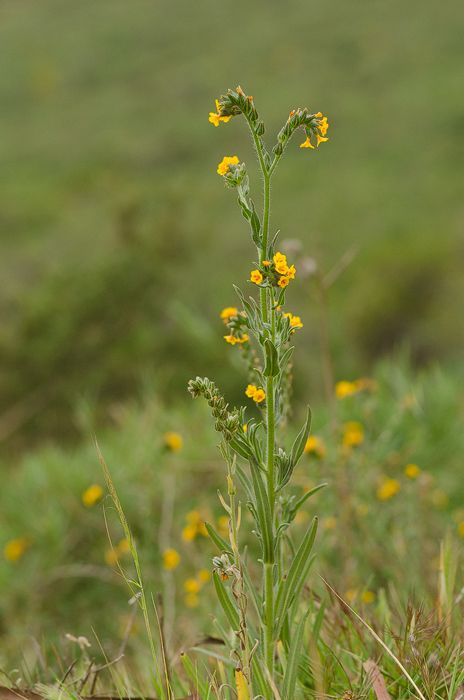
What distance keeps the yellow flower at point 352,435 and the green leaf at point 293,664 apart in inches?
67.6

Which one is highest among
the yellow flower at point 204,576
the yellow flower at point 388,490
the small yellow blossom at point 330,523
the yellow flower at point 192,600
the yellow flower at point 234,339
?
the yellow flower at point 234,339

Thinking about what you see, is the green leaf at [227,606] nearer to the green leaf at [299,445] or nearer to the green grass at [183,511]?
the green leaf at [299,445]

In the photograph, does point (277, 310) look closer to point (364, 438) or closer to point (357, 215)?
point (364, 438)

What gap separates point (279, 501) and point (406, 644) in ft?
0.91

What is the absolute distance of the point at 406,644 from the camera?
3.64ft

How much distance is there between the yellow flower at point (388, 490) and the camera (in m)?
2.58

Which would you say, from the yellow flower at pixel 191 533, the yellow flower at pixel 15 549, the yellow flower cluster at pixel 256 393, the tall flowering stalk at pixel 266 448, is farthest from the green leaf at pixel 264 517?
the yellow flower at pixel 15 549

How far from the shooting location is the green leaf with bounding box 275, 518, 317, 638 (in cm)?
102

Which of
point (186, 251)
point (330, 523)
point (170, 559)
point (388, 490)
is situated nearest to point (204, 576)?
point (170, 559)

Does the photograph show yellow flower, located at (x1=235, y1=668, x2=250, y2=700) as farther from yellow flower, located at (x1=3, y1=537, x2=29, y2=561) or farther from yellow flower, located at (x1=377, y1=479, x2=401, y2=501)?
yellow flower, located at (x1=3, y1=537, x2=29, y2=561)

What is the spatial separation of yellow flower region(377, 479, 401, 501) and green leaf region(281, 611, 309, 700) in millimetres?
1655

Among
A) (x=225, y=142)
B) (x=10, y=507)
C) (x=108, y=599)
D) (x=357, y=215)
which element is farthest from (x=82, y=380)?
(x=225, y=142)

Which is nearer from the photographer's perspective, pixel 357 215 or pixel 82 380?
pixel 82 380

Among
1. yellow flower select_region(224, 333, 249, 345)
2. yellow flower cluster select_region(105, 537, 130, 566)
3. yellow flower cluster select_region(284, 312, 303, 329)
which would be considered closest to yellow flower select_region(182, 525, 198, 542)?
yellow flower cluster select_region(105, 537, 130, 566)
